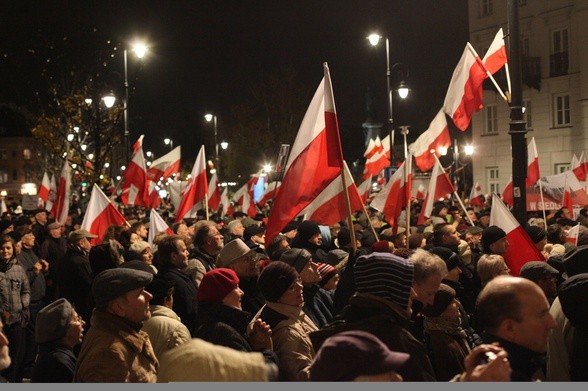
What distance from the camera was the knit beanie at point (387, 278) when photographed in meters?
4.89

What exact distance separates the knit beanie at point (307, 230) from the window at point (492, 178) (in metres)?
34.6

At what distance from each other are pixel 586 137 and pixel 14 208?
2450 centimetres

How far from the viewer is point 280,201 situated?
8.58 metres

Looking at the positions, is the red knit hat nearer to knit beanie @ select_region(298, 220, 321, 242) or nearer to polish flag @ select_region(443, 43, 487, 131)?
knit beanie @ select_region(298, 220, 321, 242)

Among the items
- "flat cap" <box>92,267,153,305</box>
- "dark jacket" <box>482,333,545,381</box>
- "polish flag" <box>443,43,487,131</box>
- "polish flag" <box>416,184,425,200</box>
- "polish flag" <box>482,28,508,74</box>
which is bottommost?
"polish flag" <box>416,184,425,200</box>

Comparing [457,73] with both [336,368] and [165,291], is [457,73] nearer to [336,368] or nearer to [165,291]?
[165,291]

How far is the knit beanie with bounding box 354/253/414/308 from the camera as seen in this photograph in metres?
4.89

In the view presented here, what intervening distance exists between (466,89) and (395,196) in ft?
7.27

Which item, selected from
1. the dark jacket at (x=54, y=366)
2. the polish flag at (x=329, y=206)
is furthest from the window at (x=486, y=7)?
the dark jacket at (x=54, y=366)

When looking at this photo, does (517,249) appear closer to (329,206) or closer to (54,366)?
(329,206)

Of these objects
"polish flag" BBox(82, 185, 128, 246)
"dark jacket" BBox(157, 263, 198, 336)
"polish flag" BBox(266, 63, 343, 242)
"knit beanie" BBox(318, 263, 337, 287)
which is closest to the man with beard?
"dark jacket" BBox(157, 263, 198, 336)

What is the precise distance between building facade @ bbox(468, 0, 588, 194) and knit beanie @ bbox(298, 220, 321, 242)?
98.5 feet

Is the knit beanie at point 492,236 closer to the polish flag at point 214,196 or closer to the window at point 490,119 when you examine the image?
the polish flag at point 214,196

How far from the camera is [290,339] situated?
19.3 ft
